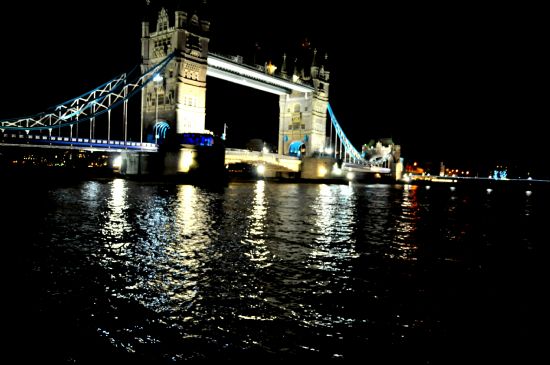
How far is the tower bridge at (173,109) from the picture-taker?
1778 inches

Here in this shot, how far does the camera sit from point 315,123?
83.1m

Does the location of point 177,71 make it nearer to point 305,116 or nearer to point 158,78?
point 158,78

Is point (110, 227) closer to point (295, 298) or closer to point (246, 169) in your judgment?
point (295, 298)

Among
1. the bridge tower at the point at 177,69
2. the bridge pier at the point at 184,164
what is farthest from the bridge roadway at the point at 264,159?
the bridge pier at the point at 184,164

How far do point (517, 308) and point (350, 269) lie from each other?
2785mm

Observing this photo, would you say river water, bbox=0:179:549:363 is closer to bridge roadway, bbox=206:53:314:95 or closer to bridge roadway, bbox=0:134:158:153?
bridge roadway, bbox=0:134:158:153

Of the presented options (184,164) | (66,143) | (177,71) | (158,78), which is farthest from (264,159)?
(66,143)

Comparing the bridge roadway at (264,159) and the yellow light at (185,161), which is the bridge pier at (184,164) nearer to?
the yellow light at (185,161)

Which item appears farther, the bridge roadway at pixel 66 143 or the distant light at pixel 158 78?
the distant light at pixel 158 78

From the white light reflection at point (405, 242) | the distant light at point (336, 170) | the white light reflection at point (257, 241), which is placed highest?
the distant light at point (336, 170)

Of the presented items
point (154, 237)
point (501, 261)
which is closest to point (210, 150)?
point (154, 237)

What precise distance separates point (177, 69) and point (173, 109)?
517 cm

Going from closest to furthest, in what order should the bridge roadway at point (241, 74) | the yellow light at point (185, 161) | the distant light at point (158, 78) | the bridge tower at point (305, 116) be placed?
the yellow light at point (185, 161) → the distant light at point (158, 78) → the bridge roadway at point (241, 74) → the bridge tower at point (305, 116)

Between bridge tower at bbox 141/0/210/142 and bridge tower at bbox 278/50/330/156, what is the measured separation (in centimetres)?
2747
